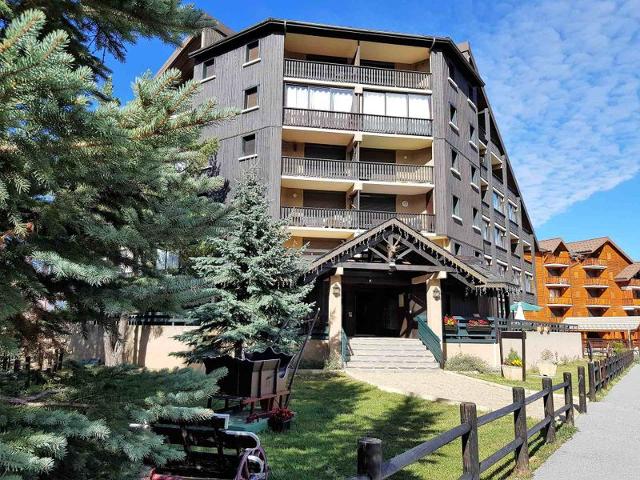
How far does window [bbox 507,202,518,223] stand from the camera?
37.1 metres

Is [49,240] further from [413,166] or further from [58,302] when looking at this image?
[413,166]

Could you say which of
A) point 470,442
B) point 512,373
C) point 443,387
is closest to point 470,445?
point 470,442

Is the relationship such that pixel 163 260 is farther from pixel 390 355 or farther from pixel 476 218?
pixel 476 218

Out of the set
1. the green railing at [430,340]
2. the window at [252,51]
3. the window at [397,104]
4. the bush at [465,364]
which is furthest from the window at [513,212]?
the window at [252,51]

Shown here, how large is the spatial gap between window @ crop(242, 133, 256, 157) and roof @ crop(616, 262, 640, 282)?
181 ft

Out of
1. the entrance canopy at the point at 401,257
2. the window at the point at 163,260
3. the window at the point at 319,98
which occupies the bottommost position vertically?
the window at the point at 163,260

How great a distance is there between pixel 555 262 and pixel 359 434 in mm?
56644

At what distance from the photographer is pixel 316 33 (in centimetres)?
2512

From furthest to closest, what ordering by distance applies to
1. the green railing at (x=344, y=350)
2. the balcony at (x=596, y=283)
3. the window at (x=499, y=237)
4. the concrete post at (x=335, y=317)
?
1. the balcony at (x=596, y=283)
2. the window at (x=499, y=237)
3. the concrete post at (x=335, y=317)
4. the green railing at (x=344, y=350)

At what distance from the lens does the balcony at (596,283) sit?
5924 centimetres

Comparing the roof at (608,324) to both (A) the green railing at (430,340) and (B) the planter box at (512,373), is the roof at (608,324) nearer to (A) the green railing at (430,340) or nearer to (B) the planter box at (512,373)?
(B) the planter box at (512,373)

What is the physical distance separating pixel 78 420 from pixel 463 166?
2703 cm

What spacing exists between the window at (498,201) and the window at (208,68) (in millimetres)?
20385

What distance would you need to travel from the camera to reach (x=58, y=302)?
3.22 meters
